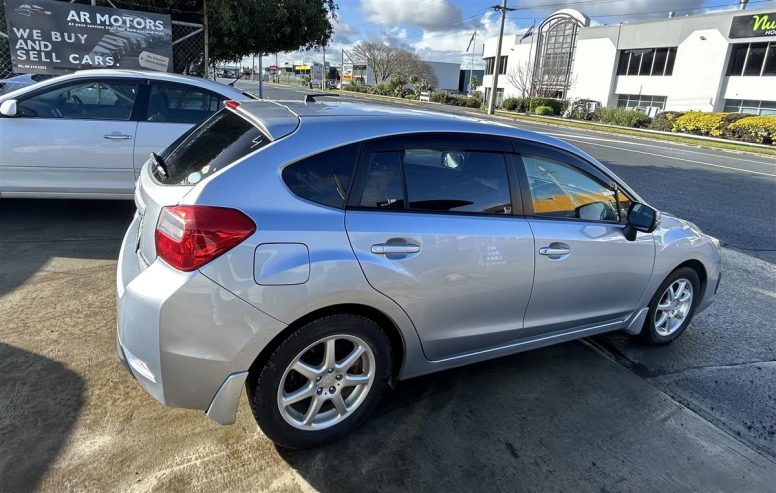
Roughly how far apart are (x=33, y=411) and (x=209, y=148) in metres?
1.64

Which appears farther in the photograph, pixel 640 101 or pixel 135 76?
pixel 640 101

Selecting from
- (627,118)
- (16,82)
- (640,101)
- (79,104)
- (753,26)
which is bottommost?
(79,104)

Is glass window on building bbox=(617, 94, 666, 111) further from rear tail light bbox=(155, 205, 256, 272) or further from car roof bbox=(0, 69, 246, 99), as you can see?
rear tail light bbox=(155, 205, 256, 272)

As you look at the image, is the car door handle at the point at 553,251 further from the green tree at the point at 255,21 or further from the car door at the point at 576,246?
the green tree at the point at 255,21

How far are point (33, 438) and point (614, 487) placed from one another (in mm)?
2825

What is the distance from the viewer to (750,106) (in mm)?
35656

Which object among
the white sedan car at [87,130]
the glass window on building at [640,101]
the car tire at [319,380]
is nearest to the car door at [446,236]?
the car tire at [319,380]

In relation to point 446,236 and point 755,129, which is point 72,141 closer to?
point 446,236

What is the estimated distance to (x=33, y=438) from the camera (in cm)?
248

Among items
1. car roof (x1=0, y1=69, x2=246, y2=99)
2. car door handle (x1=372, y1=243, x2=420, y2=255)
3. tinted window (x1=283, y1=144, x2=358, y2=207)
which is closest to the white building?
car roof (x1=0, y1=69, x2=246, y2=99)

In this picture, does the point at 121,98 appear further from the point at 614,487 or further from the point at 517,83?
the point at 517,83

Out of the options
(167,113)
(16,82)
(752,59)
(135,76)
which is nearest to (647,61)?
(752,59)

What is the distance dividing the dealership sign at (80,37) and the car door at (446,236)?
7.29 m

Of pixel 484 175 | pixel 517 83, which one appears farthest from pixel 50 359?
pixel 517 83
